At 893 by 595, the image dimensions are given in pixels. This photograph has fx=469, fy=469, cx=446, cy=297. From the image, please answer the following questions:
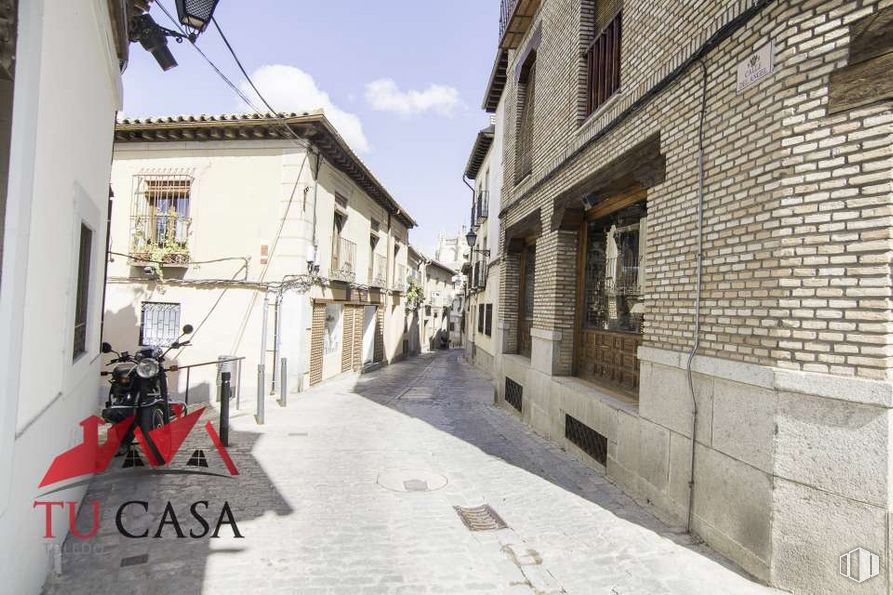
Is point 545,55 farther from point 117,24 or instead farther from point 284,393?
point 284,393

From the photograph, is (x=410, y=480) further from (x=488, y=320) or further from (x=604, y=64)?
(x=488, y=320)

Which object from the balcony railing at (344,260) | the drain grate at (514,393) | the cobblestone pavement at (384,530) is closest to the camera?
the cobblestone pavement at (384,530)

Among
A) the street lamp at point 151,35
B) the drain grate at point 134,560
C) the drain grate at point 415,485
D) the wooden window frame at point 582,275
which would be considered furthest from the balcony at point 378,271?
the drain grate at point 134,560

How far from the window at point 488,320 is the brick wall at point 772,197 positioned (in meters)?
11.2

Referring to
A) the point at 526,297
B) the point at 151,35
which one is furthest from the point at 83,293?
the point at 526,297

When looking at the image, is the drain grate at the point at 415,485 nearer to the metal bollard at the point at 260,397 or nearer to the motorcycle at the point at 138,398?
the motorcycle at the point at 138,398

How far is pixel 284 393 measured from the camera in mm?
9328

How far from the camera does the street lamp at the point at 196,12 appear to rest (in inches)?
195

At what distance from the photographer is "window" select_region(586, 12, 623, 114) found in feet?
20.8

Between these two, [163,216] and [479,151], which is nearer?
[163,216]

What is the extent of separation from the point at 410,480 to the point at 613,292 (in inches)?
142

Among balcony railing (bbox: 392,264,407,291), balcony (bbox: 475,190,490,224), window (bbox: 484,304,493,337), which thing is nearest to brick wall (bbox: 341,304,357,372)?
window (bbox: 484,304,493,337)

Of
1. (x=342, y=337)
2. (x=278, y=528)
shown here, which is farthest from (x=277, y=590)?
(x=342, y=337)

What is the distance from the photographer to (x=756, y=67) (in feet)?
11.8
